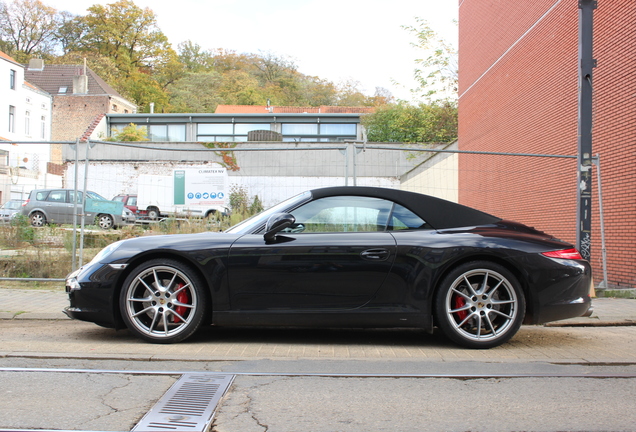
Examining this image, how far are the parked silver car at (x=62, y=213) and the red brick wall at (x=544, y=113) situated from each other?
28.0 ft

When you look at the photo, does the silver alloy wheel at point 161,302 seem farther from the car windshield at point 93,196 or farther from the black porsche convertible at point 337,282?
the car windshield at point 93,196

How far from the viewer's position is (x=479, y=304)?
501cm

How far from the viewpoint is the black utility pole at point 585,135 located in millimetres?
7527

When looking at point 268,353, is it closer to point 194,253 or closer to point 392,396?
point 194,253

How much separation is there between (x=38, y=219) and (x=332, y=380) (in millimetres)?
6712

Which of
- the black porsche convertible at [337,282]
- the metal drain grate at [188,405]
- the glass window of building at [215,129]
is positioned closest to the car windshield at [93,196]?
the black porsche convertible at [337,282]

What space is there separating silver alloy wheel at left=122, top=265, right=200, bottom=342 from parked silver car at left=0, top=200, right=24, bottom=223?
16.5 feet

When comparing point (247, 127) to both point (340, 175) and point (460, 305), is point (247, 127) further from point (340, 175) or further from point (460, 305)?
point (460, 305)

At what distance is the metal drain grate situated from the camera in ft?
10.3

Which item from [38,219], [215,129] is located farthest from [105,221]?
[215,129]

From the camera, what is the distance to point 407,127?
36500mm

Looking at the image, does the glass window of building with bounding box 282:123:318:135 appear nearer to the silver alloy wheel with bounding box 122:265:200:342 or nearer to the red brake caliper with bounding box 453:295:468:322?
the silver alloy wheel with bounding box 122:265:200:342

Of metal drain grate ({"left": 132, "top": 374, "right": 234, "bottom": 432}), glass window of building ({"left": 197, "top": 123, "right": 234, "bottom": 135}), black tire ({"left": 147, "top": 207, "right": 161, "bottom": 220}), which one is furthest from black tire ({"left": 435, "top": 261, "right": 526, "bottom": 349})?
glass window of building ({"left": 197, "top": 123, "right": 234, "bottom": 135})

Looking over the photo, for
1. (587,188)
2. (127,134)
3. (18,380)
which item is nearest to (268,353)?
(18,380)
